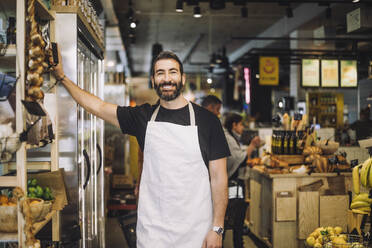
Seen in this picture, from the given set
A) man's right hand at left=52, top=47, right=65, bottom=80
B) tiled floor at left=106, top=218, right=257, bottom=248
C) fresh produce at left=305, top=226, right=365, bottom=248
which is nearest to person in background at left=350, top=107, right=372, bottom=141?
fresh produce at left=305, top=226, right=365, bottom=248

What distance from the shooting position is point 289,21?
10.6m

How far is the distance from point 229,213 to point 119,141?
4.26 metres

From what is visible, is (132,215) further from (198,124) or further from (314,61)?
(314,61)

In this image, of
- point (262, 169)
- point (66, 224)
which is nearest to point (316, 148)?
point (262, 169)

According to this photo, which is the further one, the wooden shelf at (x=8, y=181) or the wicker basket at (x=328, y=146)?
the wicker basket at (x=328, y=146)

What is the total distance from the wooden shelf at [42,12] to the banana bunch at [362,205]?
2.86 meters

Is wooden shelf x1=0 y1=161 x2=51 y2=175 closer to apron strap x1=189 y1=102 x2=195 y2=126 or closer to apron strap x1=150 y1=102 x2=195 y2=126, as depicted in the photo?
apron strap x1=150 y1=102 x2=195 y2=126

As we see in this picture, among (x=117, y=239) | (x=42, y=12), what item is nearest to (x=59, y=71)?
(x=42, y=12)

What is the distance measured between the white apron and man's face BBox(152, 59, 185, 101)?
19 cm

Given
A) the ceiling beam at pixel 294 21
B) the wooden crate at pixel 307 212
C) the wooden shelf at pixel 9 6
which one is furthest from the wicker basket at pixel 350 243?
the ceiling beam at pixel 294 21

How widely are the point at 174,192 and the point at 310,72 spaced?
7.60 m

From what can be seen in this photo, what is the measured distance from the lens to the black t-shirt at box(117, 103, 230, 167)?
2506mm

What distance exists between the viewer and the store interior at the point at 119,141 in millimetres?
1875

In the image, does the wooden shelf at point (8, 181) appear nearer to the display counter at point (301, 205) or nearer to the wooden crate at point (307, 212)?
the display counter at point (301, 205)
